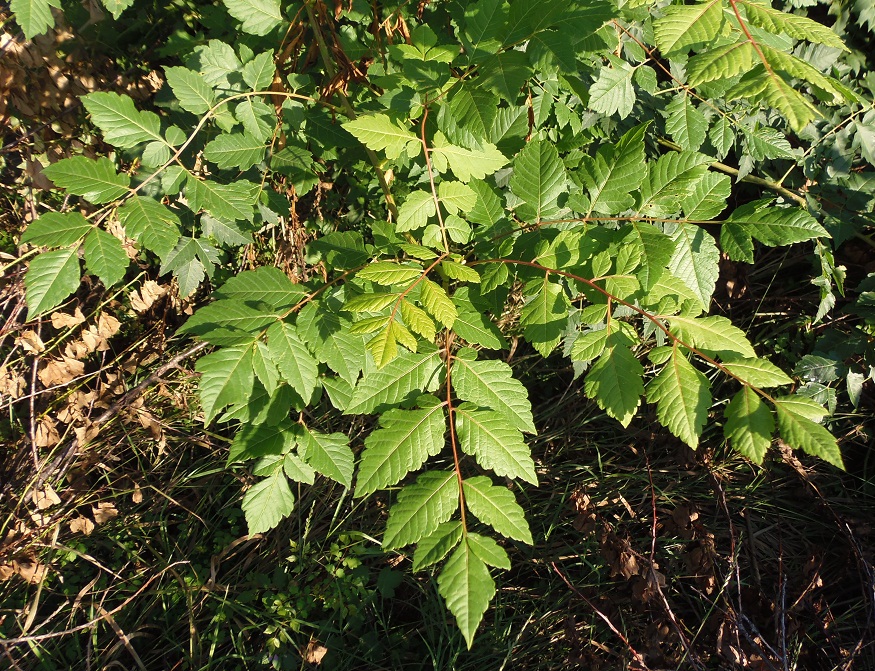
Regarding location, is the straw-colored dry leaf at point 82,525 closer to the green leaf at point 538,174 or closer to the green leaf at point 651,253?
the green leaf at point 538,174

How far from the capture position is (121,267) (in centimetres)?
139

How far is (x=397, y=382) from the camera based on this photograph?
1.43 metres

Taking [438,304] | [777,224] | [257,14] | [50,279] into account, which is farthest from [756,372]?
[257,14]

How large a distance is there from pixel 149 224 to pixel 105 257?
119 mm

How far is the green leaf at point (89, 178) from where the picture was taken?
1.35m

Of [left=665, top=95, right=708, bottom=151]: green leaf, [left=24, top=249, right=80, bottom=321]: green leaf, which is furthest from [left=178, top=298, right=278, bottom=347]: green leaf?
[left=665, top=95, right=708, bottom=151]: green leaf

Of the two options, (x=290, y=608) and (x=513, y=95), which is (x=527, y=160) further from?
(x=290, y=608)

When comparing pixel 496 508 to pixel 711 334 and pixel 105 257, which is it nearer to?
pixel 711 334

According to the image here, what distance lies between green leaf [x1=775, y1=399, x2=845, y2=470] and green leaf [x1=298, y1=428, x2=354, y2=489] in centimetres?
99

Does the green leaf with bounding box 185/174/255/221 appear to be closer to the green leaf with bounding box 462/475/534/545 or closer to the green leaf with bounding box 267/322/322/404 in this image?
the green leaf with bounding box 267/322/322/404

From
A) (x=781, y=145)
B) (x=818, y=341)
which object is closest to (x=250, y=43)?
(x=781, y=145)

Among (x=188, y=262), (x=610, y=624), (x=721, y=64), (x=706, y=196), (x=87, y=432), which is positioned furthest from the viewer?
(x=87, y=432)

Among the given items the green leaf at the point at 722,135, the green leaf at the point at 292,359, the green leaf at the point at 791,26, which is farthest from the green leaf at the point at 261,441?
the green leaf at the point at 722,135

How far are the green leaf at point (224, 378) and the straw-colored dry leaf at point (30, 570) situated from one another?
173cm
